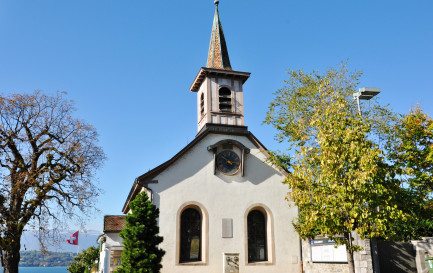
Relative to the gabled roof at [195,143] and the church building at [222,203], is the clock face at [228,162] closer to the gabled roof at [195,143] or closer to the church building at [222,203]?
the church building at [222,203]

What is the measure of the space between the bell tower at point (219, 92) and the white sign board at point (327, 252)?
8518 millimetres

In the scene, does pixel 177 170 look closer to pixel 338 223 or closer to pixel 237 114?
pixel 237 114

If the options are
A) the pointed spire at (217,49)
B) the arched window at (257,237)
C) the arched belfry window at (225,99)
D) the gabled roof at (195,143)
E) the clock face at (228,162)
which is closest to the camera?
→ the gabled roof at (195,143)

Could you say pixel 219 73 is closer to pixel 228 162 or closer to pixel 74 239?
pixel 228 162

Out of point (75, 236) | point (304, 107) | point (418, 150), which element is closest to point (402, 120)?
point (418, 150)

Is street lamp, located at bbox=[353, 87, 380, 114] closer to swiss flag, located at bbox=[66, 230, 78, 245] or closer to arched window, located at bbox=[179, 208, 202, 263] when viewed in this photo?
arched window, located at bbox=[179, 208, 202, 263]

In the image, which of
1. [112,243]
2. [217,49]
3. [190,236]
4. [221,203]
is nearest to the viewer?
[190,236]

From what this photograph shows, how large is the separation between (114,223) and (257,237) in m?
9.66

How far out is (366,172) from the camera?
1412 centimetres

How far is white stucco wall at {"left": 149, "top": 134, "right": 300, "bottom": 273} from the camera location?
2030 cm

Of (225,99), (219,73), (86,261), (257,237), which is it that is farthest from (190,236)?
(86,261)

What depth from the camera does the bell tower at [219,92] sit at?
24094mm

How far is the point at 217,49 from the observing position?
26.7 m

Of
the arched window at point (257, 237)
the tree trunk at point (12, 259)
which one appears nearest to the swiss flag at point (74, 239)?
the tree trunk at point (12, 259)
